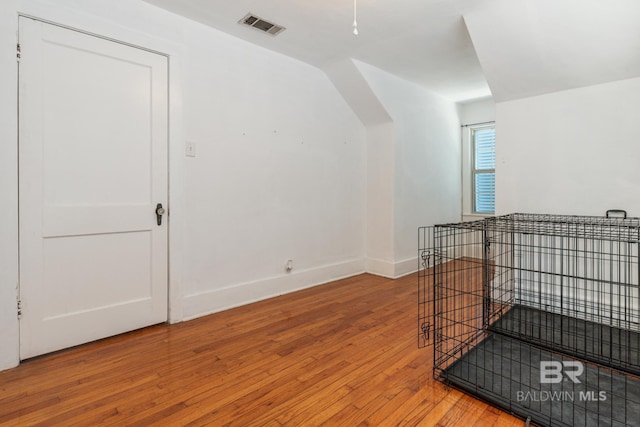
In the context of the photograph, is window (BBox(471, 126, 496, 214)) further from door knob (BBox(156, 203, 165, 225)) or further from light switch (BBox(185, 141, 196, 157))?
door knob (BBox(156, 203, 165, 225))

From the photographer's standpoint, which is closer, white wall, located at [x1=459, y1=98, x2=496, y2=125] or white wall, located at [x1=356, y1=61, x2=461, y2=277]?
white wall, located at [x1=356, y1=61, x2=461, y2=277]

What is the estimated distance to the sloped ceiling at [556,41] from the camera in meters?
2.35

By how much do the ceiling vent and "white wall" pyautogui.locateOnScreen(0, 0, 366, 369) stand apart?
12.0 inches

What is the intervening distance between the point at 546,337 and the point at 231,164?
292cm

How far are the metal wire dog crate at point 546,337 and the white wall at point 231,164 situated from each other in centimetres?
153

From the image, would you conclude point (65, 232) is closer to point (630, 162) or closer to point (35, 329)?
point (35, 329)

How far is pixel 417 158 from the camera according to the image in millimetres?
4613

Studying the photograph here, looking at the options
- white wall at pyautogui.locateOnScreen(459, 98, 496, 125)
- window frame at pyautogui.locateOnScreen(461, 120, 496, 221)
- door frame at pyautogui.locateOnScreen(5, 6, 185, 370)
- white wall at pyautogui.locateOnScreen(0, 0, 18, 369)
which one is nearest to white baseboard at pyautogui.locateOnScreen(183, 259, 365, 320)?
door frame at pyautogui.locateOnScreen(5, 6, 185, 370)

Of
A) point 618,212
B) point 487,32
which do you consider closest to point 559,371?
point 618,212

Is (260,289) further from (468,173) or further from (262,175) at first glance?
(468,173)

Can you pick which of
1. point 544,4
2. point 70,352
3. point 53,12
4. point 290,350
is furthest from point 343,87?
point 70,352

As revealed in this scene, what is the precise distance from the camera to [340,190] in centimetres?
415

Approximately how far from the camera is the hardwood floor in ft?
5.24

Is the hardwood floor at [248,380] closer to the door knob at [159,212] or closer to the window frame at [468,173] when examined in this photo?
the door knob at [159,212]
